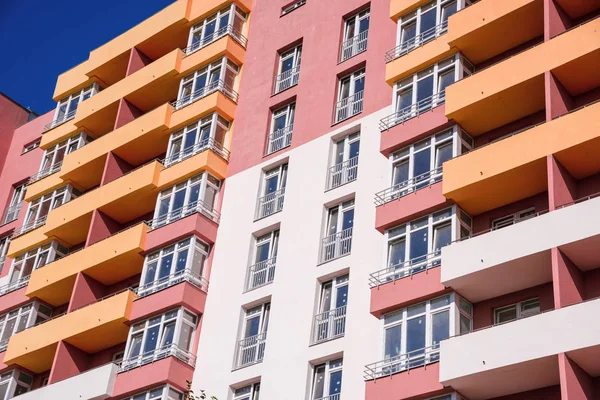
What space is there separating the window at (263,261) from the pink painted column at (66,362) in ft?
27.3

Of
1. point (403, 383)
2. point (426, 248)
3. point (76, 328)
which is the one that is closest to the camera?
point (403, 383)

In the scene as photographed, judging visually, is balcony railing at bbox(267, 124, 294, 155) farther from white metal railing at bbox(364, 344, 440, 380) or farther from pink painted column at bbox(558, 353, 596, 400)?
pink painted column at bbox(558, 353, 596, 400)

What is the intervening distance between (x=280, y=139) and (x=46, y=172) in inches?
583

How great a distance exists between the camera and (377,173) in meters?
35.1

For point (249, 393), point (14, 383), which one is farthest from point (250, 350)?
point (14, 383)

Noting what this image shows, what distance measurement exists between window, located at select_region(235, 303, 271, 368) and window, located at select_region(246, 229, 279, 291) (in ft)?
3.05

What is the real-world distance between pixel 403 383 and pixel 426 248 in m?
4.47

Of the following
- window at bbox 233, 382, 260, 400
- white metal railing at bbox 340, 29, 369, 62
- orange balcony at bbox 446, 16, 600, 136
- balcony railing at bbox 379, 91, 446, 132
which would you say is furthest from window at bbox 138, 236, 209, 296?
orange balcony at bbox 446, 16, 600, 136

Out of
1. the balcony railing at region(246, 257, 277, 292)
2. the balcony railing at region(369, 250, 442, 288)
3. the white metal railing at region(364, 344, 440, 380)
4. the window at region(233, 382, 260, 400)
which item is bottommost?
the white metal railing at region(364, 344, 440, 380)

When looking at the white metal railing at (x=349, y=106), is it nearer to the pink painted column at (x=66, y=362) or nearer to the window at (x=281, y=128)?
the window at (x=281, y=128)

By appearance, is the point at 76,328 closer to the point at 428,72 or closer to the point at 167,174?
the point at 167,174

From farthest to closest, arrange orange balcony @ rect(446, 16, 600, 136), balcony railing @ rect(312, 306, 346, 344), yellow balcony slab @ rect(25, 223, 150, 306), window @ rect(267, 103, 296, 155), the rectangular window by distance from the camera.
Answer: yellow balcony slab @ rect(25, 223, 150, 306)
window @ rect(267, 103, 296, 155)
balcony railing @ rect(312, 306, 346, 344)
the rectangular window
orange balcony @ rect(446, 16, 600, 136)

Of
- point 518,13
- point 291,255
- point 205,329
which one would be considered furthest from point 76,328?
point 518,13

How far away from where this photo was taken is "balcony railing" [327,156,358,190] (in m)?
36.3
